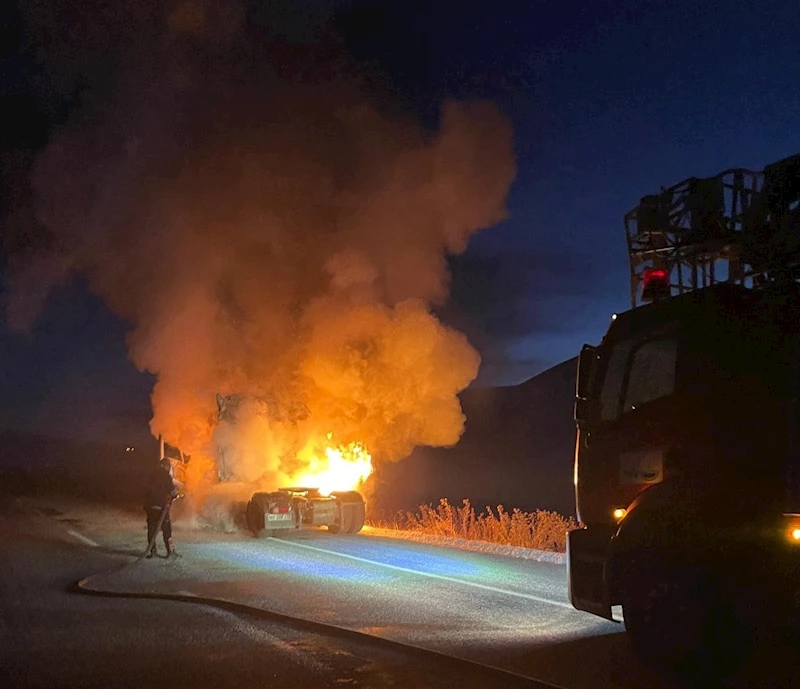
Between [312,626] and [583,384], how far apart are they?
3.47 meters

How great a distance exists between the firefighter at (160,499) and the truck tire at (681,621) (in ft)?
33.1

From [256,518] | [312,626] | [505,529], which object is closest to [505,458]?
[505,529]

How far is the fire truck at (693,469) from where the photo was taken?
550 centimetres

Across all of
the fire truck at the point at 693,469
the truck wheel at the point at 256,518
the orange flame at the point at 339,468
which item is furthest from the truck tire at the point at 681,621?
the orange flame at the point at 339,468

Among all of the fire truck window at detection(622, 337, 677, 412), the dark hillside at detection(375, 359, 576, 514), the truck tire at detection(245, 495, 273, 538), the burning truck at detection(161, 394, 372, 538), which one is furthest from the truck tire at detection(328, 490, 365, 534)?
the fire truck window at detection(622, 337, 677, 412)

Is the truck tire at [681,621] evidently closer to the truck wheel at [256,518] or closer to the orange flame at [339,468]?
the truck wheel at [256,518]

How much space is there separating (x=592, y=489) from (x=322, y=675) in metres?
2.62

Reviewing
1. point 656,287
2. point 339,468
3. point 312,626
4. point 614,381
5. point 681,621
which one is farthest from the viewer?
point 339,468

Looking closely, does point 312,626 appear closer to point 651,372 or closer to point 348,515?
point 651,372

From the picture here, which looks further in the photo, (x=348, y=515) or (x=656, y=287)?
(x=348, y=515)

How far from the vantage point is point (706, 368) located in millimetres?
6281

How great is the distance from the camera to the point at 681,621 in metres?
5.85

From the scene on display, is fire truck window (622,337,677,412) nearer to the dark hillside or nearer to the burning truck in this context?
the burning truck

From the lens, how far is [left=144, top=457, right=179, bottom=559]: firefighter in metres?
14.8
